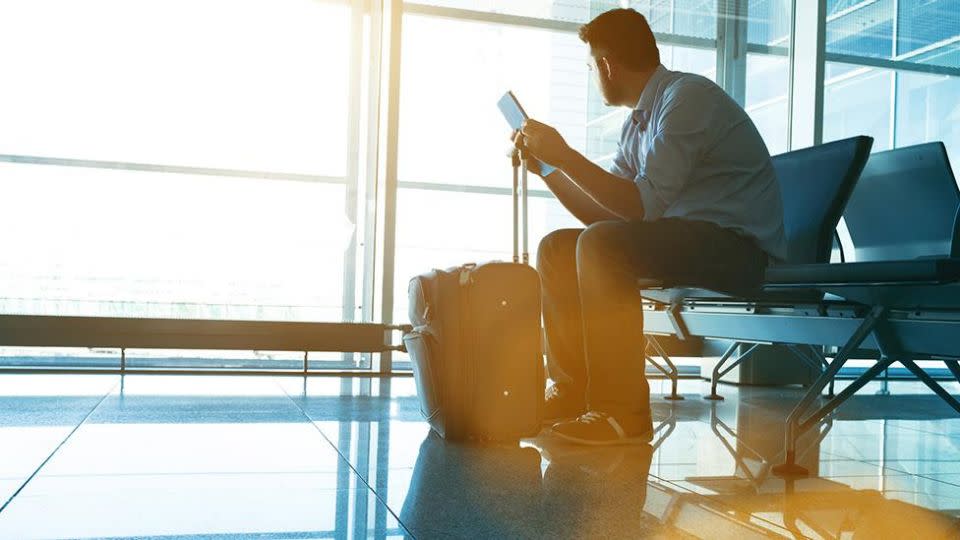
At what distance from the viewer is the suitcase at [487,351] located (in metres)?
2.22

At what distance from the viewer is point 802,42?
202 inches

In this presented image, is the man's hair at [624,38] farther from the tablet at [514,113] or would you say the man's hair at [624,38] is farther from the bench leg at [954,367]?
the bench leg at [954,367]

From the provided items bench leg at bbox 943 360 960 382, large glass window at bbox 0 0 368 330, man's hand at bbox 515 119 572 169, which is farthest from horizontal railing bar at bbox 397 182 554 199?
bench leg at bbox 943 360 960 382

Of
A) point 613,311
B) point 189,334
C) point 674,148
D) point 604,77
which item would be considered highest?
point 604,77

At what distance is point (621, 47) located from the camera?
2447 millimetres

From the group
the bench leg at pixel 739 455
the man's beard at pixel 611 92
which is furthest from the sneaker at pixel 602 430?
the man's beard at pixel 611 92

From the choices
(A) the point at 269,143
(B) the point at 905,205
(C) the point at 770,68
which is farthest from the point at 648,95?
(C) the point at 770,68

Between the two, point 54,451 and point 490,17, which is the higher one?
point 490,17

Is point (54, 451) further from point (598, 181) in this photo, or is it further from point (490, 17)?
point (490, 17)

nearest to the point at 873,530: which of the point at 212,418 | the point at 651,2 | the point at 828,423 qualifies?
the point at 828,423

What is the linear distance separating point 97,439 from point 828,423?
7.46 feet

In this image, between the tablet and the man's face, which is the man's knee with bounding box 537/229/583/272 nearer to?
the tablet

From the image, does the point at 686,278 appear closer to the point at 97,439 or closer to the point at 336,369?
the point at 97,439

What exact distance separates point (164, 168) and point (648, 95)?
8.93ft
